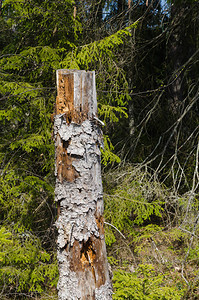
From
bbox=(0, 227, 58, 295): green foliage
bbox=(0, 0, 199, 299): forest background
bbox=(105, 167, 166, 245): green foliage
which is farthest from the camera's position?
bbox=(105, 167, 166, 245): green foliage

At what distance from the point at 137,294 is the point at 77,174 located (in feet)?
6.54

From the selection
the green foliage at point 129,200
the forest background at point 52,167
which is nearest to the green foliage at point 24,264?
the forest background at point 52,167

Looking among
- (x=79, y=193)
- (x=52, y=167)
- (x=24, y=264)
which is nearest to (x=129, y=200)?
(x=52, y=167)

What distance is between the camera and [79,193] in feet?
7.60

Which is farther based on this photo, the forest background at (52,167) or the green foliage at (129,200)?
the green foliage at (129,200)

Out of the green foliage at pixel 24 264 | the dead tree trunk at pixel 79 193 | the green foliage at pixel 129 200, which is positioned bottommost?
the green foliage at pixel 24 264

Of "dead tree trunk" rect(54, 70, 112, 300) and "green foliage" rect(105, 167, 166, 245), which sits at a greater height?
"dead tree trunk" rect(54, 70, 112, 300)

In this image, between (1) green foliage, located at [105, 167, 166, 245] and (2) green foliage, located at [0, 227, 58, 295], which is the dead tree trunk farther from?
(1) green foliage, located at [105, 167, 166, 245]

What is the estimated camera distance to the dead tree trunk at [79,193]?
7.43ft

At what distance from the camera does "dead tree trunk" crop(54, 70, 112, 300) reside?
7.43ft

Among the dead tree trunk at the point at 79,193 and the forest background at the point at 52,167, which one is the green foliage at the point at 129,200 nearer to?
the forest background at the point at 52,167

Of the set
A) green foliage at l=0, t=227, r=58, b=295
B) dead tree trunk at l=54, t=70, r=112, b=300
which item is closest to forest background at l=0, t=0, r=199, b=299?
green foliage at l=0, t=227, r=58, b=295

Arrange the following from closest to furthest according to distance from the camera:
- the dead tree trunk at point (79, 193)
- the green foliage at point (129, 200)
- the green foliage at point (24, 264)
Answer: the dead tree trunk at point (79, 193) → the green foliage at point (24, 264) → the green foliage at point (129, 200)

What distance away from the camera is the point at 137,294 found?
11.5 ft
